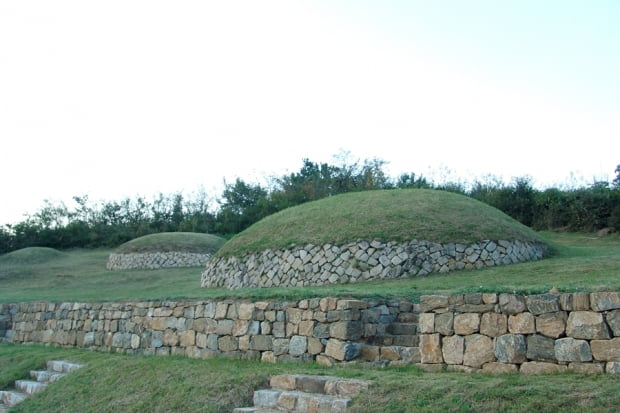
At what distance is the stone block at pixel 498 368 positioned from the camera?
622 cm

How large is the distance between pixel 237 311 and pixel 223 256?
11605 mm

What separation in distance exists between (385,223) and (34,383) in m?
10.5

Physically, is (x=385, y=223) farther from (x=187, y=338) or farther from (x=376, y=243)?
(x=187, y=338)

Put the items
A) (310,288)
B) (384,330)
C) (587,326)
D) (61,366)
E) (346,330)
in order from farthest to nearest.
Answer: (310,288)
(61,366)
(384,330)
(346,330)
(587,326)

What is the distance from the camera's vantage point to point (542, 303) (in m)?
6.15

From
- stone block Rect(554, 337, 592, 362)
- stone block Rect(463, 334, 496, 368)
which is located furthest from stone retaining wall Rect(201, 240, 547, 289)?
stone block Rect(554, 337, 592, 362)

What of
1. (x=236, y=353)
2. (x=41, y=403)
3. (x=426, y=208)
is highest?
(x=426, y=208)

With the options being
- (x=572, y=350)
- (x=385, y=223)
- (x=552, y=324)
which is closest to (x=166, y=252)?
(x=385, y=223)

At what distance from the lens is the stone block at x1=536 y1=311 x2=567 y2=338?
5996 millimetres

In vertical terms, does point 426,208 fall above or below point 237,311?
above

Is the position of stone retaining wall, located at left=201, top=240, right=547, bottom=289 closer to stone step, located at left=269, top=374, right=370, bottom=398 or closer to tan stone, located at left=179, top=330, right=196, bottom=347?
tan stone, located at left=179, top=330, right=196, bottom=347

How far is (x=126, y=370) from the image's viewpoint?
9.55 m

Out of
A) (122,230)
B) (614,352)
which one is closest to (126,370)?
(614,352)

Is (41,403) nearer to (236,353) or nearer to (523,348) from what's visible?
(236,353)
